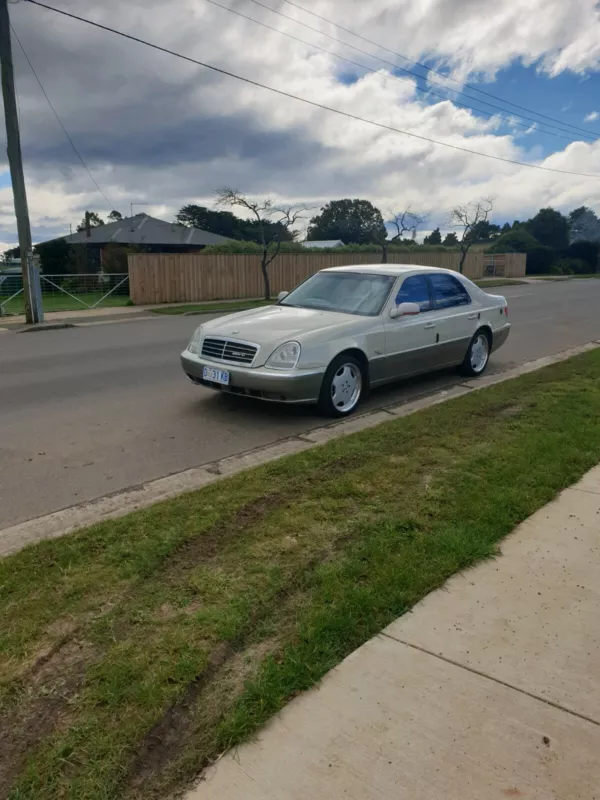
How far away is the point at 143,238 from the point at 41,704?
4496 cm

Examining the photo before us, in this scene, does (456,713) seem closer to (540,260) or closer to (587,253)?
(540,260)

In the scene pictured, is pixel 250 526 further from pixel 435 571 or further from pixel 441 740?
pixel 441 740

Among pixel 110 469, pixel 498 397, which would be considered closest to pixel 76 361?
pixel 110 469

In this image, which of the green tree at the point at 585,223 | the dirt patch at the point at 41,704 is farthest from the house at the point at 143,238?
the green tree at the point at 585,223

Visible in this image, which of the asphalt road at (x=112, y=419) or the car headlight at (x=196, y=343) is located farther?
the car headlight at (x=196, y=343)

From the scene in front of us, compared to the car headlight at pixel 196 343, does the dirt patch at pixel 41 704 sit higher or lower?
lower

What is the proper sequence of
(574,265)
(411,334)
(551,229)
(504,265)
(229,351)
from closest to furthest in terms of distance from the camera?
(229,351) < (411,334) < (504,265) < (574,265) < (551,229)

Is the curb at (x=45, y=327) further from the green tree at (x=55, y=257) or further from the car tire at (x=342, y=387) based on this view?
the green tree at (x=55, y=257)

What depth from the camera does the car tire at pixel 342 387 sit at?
21.7ft

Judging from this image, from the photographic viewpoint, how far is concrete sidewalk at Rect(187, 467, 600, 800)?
212 cm

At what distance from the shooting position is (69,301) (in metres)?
23.9

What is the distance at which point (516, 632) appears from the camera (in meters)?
2.94

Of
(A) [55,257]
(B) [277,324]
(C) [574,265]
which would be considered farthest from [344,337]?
(C) [574,265]

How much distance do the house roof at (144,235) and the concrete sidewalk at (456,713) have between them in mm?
42625
